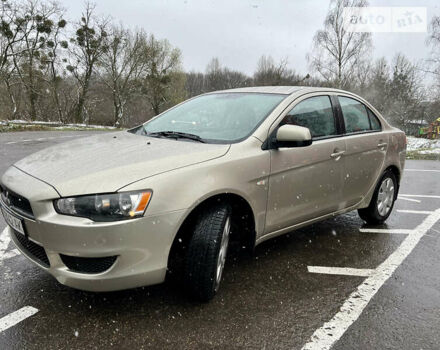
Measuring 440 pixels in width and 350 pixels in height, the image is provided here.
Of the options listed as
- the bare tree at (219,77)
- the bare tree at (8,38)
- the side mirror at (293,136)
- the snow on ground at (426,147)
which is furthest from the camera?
the bare tree at (219,77)

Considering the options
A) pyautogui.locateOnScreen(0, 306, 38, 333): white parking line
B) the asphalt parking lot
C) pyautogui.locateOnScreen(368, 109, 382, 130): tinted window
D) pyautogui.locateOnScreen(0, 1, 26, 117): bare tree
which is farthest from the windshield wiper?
pyautogui.locateOnScreen(0, 1, 26, 117): bare tree

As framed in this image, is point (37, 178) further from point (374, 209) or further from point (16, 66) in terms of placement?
point (16, 66)

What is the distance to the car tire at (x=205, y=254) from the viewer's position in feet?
7.61

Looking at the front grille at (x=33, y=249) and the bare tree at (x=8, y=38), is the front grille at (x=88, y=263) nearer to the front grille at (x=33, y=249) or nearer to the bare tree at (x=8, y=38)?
the front grille at (x=33, y=249)

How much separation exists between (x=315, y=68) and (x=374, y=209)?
3068cm

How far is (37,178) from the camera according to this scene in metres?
2.26

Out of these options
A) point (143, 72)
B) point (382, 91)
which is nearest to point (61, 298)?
point (143, 72)

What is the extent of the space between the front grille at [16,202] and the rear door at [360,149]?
2647 mm

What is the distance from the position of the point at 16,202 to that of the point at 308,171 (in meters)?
2.15

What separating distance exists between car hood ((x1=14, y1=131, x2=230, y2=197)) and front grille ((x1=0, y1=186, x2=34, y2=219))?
0.16 meters

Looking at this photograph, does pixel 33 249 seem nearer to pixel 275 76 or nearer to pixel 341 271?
pixel 341 271

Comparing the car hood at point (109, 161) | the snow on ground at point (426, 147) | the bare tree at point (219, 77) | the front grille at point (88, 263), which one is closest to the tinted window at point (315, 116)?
the car hood at point (109, 161)

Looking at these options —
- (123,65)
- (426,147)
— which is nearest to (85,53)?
(123,65)

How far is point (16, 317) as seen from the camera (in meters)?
2.30
